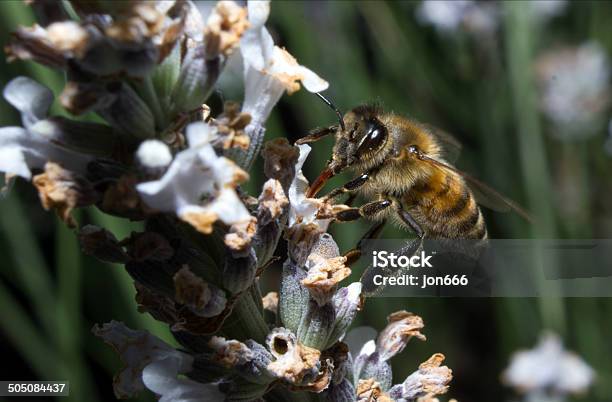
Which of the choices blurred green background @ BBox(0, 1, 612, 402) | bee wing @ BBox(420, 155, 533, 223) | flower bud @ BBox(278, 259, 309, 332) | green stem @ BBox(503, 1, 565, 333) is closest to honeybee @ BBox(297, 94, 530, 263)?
bee wing @ BBox(420, 155, 533, 223)

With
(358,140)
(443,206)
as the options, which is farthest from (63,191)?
(443,206)

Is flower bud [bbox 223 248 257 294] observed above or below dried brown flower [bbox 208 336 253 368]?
above

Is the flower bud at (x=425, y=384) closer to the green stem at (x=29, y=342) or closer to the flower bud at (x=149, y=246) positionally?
the flower bud at (x=149, y=246)

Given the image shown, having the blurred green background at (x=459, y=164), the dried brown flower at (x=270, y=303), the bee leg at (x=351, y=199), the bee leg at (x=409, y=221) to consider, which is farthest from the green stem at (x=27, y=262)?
the dried brown flower at (x=270, y=303)

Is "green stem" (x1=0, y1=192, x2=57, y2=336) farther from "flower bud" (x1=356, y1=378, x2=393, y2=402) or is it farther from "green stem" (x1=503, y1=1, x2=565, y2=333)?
"green stem" (x1=503, y1=1, x2=565, y2=333)

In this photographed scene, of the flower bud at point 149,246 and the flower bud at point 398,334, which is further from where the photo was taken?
the flower bud at point 398,334

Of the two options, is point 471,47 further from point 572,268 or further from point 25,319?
point 25,319
